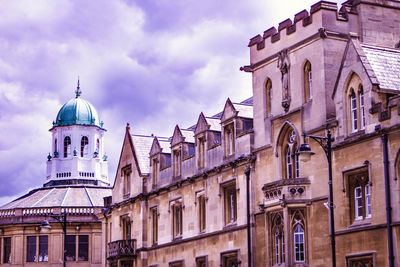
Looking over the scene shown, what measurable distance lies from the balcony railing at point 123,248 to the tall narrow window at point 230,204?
1291 cm

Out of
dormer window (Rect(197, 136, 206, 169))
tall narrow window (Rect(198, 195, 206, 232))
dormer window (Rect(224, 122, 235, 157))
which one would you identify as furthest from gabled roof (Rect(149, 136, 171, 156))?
dormer window (Rect(224, 122, 235, 157))

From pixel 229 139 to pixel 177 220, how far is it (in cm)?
829

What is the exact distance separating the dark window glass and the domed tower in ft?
33.9

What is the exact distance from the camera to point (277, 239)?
141 ft

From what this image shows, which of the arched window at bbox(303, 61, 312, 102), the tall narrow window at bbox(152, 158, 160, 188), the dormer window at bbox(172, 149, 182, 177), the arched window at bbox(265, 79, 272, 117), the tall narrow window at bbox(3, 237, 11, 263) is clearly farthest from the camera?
the tall narrow window at bbox(3, 237, 11, 263)

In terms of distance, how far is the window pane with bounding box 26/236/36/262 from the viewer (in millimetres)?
85062

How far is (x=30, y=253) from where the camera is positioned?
85.2 meters

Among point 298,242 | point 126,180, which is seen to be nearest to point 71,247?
point 126,180

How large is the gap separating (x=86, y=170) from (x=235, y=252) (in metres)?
50.3

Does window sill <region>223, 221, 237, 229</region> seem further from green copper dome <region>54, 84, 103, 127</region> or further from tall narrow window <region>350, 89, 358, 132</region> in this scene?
green copper dome <region>54, 84, 103, 127</region>

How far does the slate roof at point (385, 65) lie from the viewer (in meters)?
37.7

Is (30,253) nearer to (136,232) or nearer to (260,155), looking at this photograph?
(136,232)

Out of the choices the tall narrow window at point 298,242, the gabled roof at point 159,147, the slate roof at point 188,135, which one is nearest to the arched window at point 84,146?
the gabled roof at point 159,147

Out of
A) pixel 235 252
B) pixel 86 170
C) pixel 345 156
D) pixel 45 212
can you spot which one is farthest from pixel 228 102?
pixel 86 170
